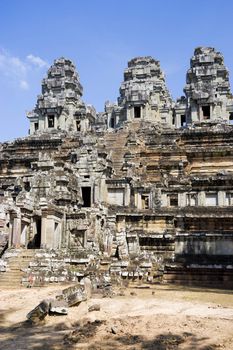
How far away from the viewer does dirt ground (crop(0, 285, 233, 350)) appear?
10.8m

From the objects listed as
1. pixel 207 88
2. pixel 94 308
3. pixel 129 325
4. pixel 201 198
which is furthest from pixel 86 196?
pixel 207 88

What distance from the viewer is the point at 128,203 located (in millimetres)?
32938

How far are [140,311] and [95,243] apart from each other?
12.0 m

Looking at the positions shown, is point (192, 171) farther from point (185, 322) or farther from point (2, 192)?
point (185, 322)

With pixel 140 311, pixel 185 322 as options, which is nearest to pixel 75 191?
pixel 140 311

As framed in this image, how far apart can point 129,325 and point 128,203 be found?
20759 millimetres

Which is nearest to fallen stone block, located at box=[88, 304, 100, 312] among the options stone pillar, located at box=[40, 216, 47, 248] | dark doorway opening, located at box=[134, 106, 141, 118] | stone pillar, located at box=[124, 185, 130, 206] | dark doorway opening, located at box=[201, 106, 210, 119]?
stone pillar, located at box=[40, 216, 47, 248]

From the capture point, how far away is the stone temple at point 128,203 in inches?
936

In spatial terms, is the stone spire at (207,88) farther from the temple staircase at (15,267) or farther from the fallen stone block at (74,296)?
the fallen stone block at (74,296)

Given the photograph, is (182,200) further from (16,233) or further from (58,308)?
(58,308)

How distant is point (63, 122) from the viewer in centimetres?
5884

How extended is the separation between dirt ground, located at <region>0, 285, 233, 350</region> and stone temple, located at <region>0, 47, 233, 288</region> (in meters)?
5.94

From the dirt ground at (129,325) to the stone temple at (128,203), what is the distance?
19.5ft

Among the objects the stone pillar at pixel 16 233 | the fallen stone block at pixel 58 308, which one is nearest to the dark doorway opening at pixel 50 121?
the stone pillar at pixel 16 233
